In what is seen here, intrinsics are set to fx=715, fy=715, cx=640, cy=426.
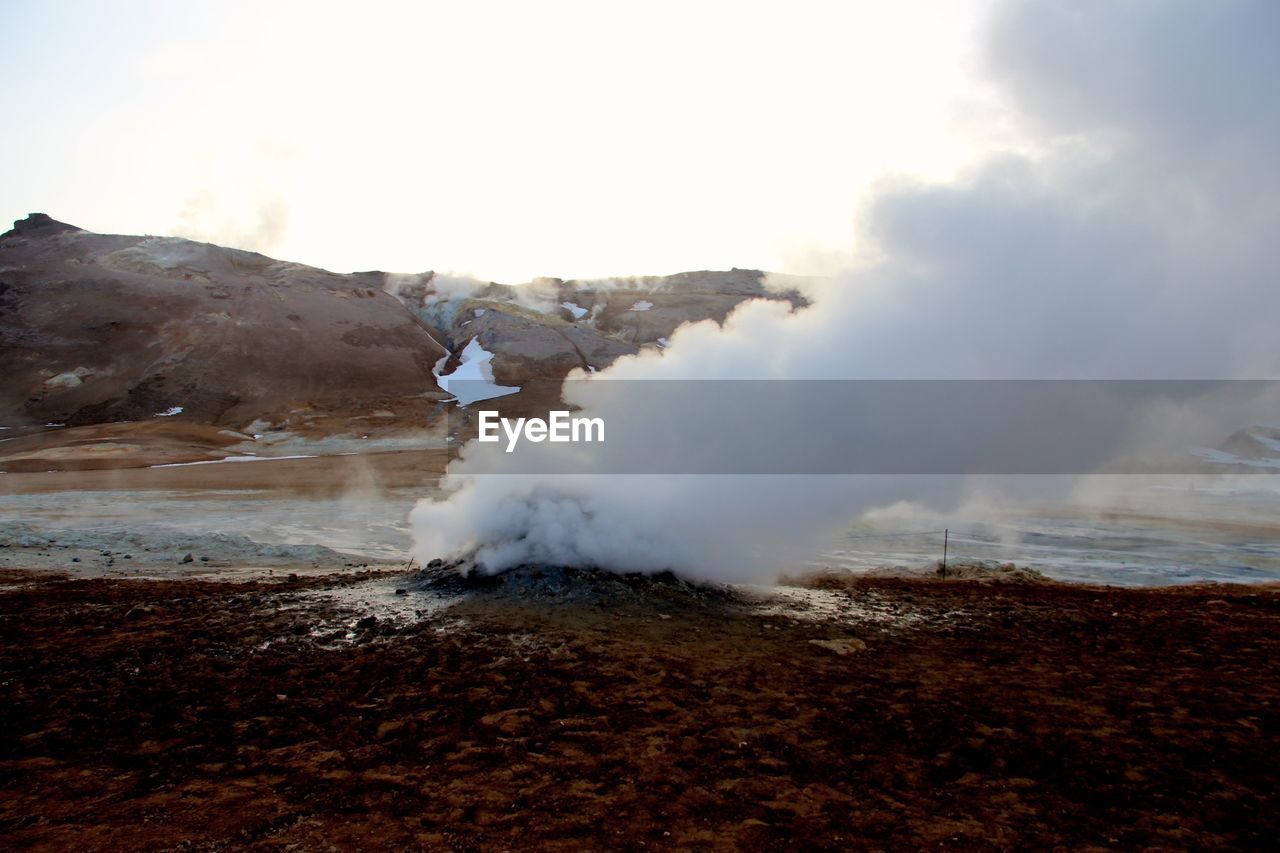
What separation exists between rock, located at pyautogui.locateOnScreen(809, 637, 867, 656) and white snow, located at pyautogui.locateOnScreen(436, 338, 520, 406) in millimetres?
53013

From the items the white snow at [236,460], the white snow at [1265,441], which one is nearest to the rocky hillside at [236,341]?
the white snow at [236,460]

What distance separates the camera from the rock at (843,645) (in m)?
7.44

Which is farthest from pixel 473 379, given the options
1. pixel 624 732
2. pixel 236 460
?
pixel 624 732

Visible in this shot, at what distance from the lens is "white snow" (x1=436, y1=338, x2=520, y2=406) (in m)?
60.8

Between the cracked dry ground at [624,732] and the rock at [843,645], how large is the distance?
20 cm

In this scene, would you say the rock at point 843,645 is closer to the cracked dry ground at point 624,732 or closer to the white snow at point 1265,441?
the cracked dry ground at point 624,732

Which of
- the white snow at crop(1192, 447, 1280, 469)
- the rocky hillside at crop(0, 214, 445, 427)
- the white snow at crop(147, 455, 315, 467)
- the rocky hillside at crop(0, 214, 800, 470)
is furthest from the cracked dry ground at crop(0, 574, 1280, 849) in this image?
the rocky hillside at crop(0, 214, 445, 427)

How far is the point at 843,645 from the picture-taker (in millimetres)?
7566

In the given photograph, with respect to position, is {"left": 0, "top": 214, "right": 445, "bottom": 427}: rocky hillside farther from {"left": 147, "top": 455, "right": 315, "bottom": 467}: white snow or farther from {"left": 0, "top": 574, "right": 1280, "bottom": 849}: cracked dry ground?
{"left": 0, "top": 574, "right": 1280, "bottom": 849}: cracked dry ground

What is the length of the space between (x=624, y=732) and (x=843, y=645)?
10.4 ft

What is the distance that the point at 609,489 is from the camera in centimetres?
995

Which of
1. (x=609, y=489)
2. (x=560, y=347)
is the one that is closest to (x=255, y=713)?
(x=609, y=489)

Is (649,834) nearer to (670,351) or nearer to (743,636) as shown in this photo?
(743,636)

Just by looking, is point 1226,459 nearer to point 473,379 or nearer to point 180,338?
point 473,379
